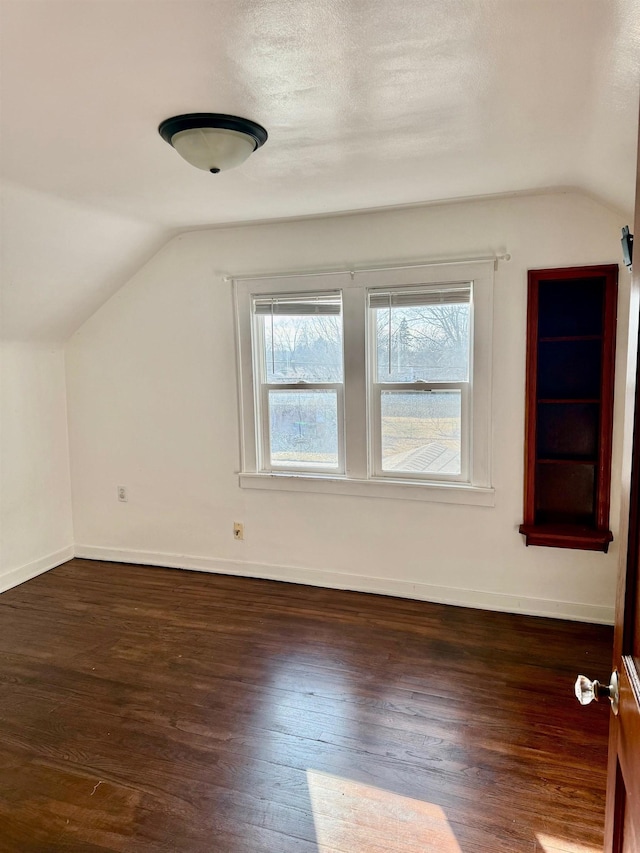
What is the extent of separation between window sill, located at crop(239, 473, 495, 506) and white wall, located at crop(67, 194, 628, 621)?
0.18 feet

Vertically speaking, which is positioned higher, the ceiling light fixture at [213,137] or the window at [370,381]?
the ceiling light fixture at [213,137]

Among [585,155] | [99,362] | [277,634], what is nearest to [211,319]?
[99,362]

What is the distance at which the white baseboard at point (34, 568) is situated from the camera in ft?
12.0

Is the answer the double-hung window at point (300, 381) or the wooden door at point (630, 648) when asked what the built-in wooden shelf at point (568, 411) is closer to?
the double-hung window at point (300, 381)

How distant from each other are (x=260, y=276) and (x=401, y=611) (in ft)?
7.62

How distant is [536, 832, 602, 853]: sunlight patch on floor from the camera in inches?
63.9

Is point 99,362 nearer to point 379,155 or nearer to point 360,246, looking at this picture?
point 360,246

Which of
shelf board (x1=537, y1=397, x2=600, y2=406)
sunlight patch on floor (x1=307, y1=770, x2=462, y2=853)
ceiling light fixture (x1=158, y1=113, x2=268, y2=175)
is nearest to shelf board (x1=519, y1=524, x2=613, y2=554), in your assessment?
shelf board (x1=537, y1=397, x2=600, y2=406)

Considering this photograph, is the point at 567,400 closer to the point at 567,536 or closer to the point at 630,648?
the point at 567,536

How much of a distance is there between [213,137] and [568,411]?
2395 millimetres

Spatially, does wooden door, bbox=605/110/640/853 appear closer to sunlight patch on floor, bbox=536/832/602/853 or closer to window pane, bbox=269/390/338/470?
sunlight patch on floor, bbox=536/832/602/853

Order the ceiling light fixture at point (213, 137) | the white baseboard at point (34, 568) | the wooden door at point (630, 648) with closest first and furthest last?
the wooden door at point (630, 648) → the ceiling light fixture at point (213, 137) → the white baseboard at point (34, 568)

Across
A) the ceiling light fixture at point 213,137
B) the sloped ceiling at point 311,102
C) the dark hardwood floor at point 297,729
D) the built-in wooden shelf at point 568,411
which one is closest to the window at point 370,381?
the built-in wooden shelf at point 568,411

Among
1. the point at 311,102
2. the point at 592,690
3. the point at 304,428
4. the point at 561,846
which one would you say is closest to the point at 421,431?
the point at 304,428
